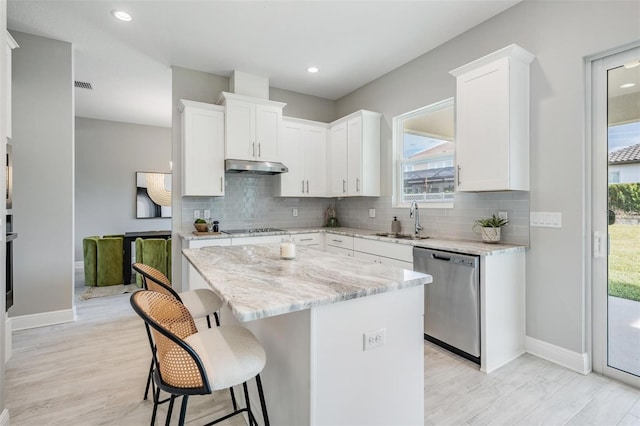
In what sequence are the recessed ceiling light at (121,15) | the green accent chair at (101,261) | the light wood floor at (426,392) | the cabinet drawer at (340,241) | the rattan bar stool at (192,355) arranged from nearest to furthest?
1. the rattan bar stool at (192,355)
2. the light wood floor at (426,392)
3. the recessed ceiling light at (121,15)
4. the cabinet drawer at (340,241)
5. the green accent chair at (101,261)

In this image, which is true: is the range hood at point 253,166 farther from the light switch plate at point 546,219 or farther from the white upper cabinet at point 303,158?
the light switch plate at point 546,219

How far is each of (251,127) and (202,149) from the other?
2.21 ft

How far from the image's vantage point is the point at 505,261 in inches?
101

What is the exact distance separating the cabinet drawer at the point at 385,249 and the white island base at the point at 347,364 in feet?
5.07

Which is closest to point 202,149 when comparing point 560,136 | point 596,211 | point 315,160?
point 315,160

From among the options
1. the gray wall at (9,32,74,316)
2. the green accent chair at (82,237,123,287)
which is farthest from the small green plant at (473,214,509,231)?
the green accent chair at (82,237,123,287)

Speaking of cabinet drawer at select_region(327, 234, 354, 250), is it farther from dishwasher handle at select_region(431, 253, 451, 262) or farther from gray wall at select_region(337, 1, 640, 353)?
gray wall at select_region(337, 1, 640, 353)

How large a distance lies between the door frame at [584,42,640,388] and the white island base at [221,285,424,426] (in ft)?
5.75

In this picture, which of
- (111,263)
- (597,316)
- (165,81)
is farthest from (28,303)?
(597,316)

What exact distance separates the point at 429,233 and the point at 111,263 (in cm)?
482

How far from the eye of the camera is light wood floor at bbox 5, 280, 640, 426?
188 cm

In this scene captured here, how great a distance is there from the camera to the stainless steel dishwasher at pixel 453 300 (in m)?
2.47

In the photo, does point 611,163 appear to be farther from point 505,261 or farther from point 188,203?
point 188,203

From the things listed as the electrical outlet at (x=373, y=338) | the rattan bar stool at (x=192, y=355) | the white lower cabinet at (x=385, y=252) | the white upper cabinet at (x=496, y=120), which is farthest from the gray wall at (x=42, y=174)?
the white upper cabinet at (x=496, y=120)
